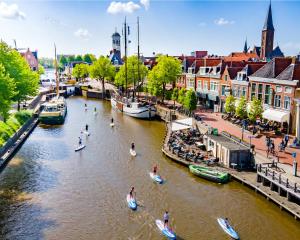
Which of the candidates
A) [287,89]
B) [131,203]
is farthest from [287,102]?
[131,203]

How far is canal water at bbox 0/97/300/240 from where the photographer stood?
26.8 meters

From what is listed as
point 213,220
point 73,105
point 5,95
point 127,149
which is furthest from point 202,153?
point 73,105

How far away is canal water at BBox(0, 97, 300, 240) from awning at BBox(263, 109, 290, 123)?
16935 millimetres

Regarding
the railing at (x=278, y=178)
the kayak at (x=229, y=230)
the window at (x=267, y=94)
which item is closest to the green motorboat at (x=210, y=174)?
the railing at (x=278, y=178)

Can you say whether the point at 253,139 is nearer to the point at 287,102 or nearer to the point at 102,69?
the point at 287,102

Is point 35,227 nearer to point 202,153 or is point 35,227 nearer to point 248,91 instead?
point 202,153

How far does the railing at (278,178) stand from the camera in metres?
29.4

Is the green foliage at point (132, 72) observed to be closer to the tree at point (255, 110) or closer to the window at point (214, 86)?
the window at point (214, 86)

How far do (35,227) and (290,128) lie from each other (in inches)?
1439

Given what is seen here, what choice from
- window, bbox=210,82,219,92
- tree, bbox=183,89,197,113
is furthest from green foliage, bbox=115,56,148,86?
tree, bbox=183,89,197,113

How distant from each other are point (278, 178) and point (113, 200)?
1630cm

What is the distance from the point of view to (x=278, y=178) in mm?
31781

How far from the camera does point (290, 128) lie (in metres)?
47.0

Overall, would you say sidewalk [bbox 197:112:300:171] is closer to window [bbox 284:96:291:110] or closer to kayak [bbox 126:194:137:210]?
window [bbox 284:96:291:110]
